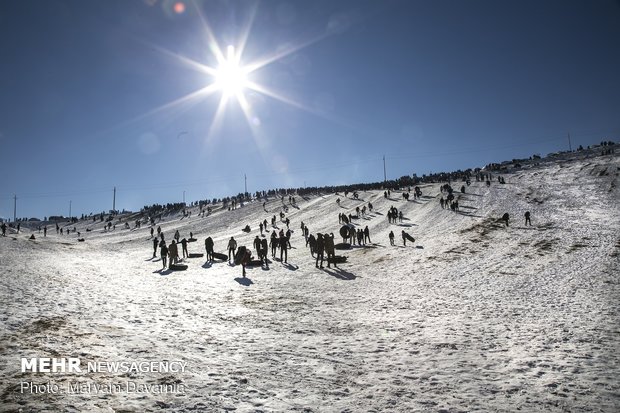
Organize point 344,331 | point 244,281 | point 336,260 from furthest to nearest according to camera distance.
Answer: point 336,260, point 244,281, point 344,331

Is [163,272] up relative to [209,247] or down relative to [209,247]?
down

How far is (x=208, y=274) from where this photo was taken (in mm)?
21250

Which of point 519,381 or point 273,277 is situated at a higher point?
point 273,277

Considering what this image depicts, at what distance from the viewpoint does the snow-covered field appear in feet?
20.1

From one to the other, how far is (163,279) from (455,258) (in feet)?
61.6

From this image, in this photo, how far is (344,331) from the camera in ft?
33.9

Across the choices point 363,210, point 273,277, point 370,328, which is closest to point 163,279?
point 273,277

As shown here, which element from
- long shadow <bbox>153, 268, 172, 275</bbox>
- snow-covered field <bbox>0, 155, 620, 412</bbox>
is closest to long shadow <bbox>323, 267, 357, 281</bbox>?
snow-covered field <bbox>0, 155, 620, 412</bbox>

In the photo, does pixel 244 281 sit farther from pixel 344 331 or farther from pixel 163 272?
pixel 344 331

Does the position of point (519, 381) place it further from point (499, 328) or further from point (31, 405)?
point (31, 405)

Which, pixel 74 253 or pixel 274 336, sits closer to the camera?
pixel 274 336

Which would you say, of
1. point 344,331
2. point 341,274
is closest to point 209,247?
point 341,274

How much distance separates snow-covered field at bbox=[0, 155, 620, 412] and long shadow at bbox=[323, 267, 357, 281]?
12cm

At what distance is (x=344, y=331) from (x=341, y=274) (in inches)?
388
